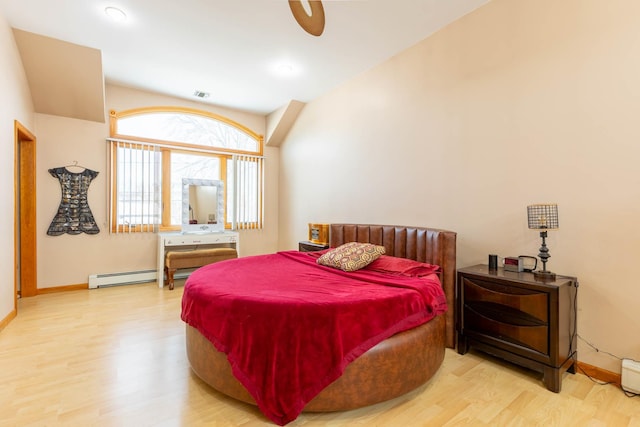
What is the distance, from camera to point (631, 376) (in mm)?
1828

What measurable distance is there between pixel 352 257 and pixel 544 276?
1423mm

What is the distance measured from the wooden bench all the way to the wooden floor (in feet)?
5.18

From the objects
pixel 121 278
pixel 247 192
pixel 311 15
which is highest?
pixel 311 15

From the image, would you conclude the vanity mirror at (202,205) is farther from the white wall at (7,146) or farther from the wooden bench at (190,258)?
the white wall at (7,146)

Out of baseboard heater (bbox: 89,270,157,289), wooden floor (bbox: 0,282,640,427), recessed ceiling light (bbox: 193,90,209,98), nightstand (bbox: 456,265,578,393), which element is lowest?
wooden floor (bbox: 0,282,640,427)

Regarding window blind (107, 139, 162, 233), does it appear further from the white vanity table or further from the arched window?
the white vanity table

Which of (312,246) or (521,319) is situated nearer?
(521,319)

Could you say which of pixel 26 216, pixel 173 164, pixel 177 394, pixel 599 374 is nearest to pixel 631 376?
pixel 599 374

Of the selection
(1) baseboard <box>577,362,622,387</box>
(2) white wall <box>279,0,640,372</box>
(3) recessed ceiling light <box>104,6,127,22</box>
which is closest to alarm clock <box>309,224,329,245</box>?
(2) white wall <box>279,0,640,372</box>

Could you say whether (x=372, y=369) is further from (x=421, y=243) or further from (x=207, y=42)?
(x=207, y=42)

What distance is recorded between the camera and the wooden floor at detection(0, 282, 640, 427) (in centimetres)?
161

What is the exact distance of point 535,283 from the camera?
1959mm

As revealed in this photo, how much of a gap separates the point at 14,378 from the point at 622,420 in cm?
371

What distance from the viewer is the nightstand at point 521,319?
6.25 ft
